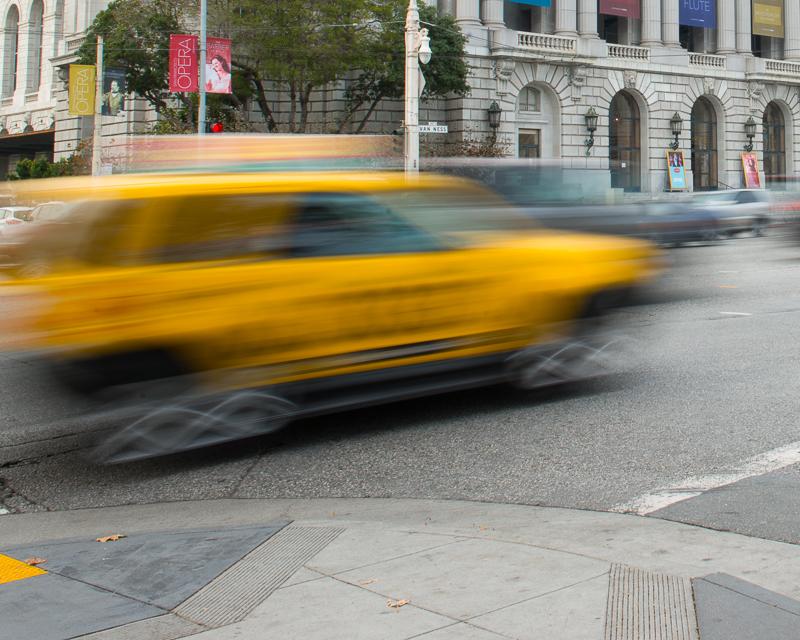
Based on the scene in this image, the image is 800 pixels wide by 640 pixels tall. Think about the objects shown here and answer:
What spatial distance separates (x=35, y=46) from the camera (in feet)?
188

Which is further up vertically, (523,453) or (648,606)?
(523,453)

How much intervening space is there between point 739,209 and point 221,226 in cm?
2525

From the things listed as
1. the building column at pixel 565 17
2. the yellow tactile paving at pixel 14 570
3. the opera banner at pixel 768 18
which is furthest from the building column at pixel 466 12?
the yellow tactile paving at pixel 14 570

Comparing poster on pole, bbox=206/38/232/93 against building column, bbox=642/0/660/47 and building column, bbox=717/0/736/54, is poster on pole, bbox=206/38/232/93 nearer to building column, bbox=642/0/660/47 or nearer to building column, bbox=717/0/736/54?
building column, bbox=642/0/660/47

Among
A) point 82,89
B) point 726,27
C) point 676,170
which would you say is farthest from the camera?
point 726,27

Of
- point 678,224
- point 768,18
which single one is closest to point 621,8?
point 768,18

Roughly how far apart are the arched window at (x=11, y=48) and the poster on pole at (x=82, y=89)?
2451 centimetres

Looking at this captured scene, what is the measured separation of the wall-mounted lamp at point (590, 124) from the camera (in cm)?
4838

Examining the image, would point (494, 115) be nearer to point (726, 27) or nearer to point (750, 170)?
point (726, 27)

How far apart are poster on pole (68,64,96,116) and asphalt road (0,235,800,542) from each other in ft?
95.5

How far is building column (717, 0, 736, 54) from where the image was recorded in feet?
179

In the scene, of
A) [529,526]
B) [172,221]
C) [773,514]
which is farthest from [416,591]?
[172,221]

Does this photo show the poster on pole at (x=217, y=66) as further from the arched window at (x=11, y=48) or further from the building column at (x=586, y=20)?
the arched window at (x=11, y=48)

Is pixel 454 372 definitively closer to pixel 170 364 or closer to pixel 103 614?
pixel 170 364
